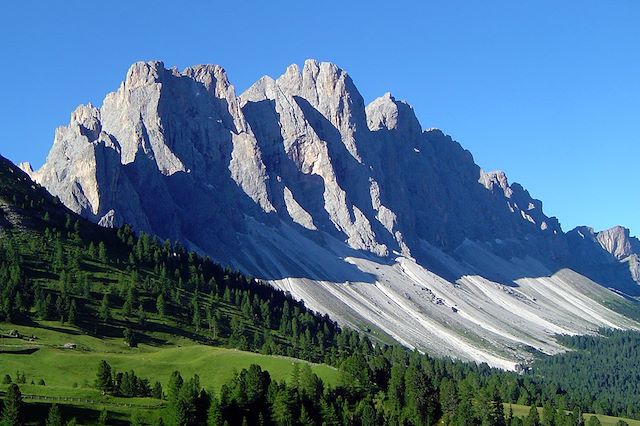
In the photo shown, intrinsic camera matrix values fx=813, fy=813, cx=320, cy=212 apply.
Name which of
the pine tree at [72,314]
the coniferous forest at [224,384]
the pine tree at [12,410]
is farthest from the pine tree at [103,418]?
the pine tree at [72,314]

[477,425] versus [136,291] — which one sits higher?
[136,291]

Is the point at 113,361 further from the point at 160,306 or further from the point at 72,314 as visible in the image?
the point at 160,306

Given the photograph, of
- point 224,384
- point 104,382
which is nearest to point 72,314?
point 224,384

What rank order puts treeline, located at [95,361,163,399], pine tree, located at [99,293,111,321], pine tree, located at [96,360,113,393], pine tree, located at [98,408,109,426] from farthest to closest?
pine tree, located at [99,293,111,321]
treeline, located at [95,361,163,399]
pine tree, located at [96,360,113,393]
pine tree, located at [98,408,109,426]

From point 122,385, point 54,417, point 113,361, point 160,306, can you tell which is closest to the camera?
point 54,417

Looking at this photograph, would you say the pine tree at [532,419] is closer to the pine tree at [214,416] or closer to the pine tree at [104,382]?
the pine tree at [214,416]

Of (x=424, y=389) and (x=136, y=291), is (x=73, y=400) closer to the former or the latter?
(x=424, y=389)

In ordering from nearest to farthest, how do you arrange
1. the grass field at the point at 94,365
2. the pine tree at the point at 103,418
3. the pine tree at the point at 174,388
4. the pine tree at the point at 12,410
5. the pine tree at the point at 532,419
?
1. the pine tree at the point at 12,410
2. the pine tree at the point at 103,418
3. the grass field at the point at 94,365
4. the pine tree at the point at 174,388
5. the pine tree at the point at 532,419

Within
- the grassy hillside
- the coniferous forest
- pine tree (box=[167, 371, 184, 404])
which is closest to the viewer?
pine tree (box=[167, 371, 184, 404])

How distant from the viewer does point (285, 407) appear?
10981cm

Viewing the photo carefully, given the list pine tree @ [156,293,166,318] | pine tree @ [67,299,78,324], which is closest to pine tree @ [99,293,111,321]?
pine tree @ [67,299,78,324]

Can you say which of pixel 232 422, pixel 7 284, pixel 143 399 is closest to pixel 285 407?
pixel 232 422

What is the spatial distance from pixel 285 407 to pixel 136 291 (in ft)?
307

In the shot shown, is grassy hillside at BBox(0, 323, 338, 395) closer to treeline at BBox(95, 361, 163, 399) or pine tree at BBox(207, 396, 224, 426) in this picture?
treeline at BBox(95, 361, 163, 399)
